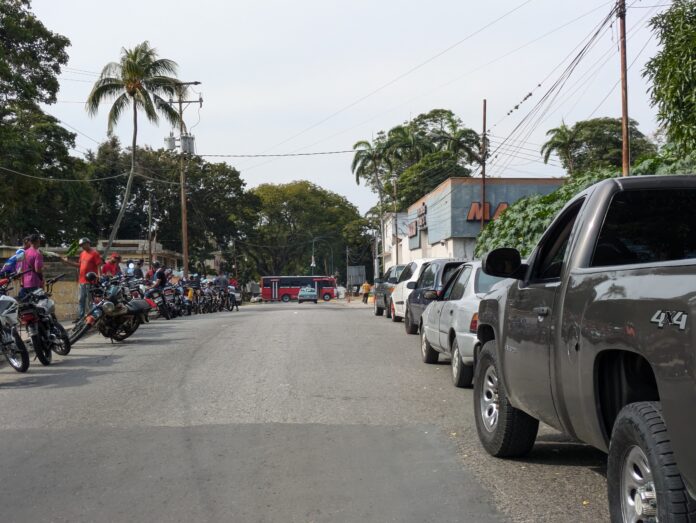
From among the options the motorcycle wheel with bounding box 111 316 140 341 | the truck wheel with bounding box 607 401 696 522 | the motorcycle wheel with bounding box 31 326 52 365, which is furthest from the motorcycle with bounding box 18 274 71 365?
the truck wheel with bounding box 607 401 696 522

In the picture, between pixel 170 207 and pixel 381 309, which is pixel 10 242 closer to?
pixel 170 207

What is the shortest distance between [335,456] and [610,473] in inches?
108

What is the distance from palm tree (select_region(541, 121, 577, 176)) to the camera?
50.3m

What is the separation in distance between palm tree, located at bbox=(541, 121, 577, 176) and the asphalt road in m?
41.4

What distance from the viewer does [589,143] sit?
51.1m

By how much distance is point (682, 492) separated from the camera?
10.6ft

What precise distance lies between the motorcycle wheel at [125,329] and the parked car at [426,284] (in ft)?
17.1

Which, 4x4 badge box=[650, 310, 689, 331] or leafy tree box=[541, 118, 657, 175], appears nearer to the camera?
4x4 badge box=[650, 310, 689, 331]

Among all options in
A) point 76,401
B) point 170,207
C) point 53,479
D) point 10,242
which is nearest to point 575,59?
point 76,401

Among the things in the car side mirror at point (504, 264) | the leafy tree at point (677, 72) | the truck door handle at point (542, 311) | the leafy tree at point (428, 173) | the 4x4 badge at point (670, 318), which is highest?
the leafy tree at point (428, 173)

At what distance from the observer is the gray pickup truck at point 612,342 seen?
3.22m

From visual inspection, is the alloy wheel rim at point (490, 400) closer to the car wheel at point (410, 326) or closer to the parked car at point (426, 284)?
the parked car at point (426, 284)

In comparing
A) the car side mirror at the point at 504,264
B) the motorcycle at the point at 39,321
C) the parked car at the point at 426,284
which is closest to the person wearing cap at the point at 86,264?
the motorcycle at the point at 39,321

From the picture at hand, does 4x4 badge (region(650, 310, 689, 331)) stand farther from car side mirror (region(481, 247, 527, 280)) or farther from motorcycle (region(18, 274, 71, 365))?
motorcycle (region(18, 274, 71, 365))
